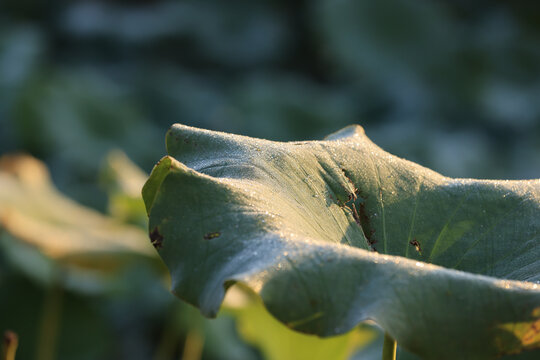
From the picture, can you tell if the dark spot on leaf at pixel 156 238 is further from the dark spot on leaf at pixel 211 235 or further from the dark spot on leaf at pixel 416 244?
the dark spot on leaf at pixel 416 244

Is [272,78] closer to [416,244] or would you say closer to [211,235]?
[416,244]

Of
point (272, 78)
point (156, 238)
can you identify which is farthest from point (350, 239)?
point (272, 78)

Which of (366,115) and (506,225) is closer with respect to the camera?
(506,225)

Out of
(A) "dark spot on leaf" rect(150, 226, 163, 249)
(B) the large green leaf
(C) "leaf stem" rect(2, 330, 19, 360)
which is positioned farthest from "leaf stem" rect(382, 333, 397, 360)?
(C) "leaf stem" rect(2, 330, 19, 360)

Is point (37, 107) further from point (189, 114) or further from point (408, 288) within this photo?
point (408, 288)

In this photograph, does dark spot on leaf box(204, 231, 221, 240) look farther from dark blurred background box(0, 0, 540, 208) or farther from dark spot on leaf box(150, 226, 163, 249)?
dark blurred background box(0, 0, 540, 208)

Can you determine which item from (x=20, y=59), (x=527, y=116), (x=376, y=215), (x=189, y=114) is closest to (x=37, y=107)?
(x=20, y=59)

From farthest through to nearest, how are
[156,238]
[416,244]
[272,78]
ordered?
[272,78], [416,244], [156,238]
